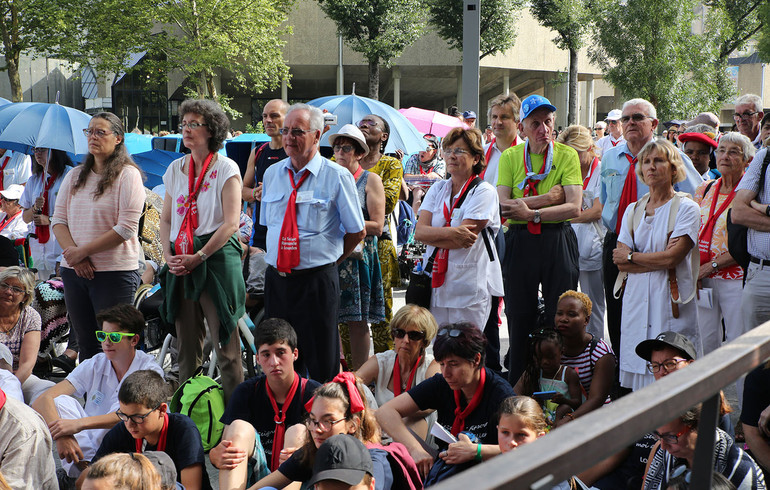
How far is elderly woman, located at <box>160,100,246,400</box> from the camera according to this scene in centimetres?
502

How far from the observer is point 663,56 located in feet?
86.0

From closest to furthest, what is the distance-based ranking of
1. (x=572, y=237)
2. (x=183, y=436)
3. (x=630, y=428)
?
(x=630, y=428) < (x=183, y=436) < (x=572, y=237)

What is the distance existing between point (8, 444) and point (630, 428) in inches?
132

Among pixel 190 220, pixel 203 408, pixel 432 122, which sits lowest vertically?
pixel 203 408

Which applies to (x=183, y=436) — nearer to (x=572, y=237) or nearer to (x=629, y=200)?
Result: (x=572, y=237)

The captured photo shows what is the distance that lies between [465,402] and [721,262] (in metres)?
2.00

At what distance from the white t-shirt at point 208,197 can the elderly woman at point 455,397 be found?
65.8 inches

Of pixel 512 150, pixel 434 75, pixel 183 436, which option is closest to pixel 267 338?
pixel 183 436

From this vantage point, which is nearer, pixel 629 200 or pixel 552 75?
pixel 629 200

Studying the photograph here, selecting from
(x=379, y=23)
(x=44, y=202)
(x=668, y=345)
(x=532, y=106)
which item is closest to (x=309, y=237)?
(x=532, y=106)

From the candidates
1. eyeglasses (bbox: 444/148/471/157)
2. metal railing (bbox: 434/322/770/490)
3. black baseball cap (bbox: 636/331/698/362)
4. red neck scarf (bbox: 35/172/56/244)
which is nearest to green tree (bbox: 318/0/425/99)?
red neck scarf (bbox: 35/172/56/244)

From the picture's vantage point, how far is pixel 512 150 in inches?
214

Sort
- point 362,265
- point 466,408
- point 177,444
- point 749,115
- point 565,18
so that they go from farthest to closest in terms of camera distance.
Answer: point 565,18 → point 749,115 → point 362,265 → point 466,408 → point 177,444

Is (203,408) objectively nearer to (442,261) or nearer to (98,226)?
(98,226)
